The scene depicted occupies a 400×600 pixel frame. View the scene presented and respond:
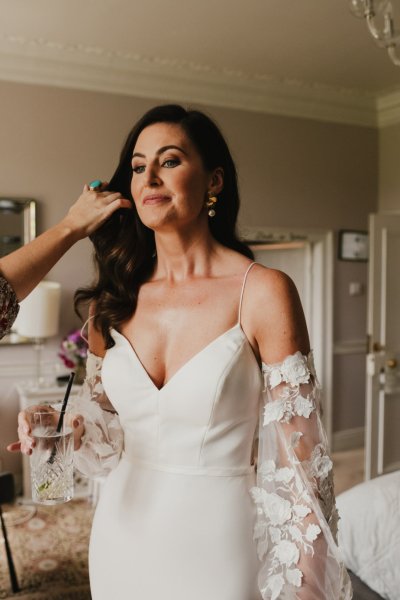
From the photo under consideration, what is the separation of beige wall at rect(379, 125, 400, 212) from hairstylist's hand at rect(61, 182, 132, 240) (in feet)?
14.1

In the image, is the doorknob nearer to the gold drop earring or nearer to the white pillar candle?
the white pillar candle

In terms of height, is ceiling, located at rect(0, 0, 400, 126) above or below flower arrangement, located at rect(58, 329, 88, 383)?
above

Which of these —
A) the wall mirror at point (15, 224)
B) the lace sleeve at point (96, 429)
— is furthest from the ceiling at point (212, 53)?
the lace sleeve at point (96, 429)

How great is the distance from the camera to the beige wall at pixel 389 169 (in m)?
5.22

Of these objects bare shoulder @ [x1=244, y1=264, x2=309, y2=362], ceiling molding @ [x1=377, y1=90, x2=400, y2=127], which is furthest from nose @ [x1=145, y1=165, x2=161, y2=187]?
ceiling molding @ [x1=377, y1=90, x2=400, y2=127]

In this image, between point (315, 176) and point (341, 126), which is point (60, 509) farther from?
point (341, 126)

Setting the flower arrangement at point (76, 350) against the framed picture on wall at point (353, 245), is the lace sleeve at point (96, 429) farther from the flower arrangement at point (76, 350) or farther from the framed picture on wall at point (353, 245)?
the framed picture on wall at point (353, 245)

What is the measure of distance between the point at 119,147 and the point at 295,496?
3620mm

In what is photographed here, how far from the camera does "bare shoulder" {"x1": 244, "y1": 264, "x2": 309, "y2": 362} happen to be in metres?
1.18

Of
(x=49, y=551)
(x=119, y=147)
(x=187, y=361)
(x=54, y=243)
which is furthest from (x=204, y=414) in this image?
(x=119, y=147)

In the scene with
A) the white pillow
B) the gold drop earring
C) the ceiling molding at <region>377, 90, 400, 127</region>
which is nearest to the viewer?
the gold drop earring

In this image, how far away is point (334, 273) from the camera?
5.19 m

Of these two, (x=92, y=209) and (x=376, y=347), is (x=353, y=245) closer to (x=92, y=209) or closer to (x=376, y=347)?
(x=376, y=347)

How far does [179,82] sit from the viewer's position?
176 inches
